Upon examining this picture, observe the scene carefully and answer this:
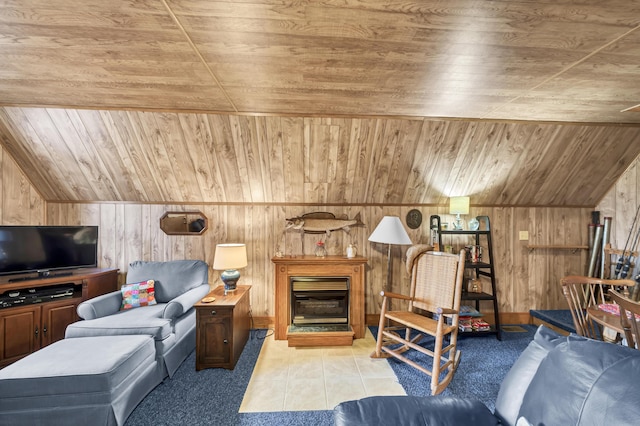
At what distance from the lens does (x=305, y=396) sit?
2.15m

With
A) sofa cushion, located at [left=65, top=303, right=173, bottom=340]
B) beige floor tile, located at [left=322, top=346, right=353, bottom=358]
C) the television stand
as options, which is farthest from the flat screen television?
beige floor tile, located at [left=322, top=346, right=353, bottom=358]

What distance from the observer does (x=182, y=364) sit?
259cm

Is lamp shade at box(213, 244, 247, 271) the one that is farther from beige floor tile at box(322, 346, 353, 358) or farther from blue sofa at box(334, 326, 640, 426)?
blue sofa at box(334, 326, 640, 426)

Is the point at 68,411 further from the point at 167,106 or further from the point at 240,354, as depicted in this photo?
the point at 167,106

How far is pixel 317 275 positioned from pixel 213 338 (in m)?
1.23

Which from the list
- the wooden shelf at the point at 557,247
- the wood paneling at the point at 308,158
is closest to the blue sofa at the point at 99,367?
the wood paneling at the point at 308,158

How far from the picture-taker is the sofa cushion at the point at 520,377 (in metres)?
1.21

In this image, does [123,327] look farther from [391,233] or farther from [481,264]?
[481,264]

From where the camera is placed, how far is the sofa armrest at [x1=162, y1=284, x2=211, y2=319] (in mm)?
2441

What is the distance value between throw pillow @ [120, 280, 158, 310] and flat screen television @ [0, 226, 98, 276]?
738mm

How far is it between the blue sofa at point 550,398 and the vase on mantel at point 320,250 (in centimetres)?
→ 213

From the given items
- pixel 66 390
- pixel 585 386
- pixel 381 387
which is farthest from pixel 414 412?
pixel 66 390

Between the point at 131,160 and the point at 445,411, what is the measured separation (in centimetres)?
351

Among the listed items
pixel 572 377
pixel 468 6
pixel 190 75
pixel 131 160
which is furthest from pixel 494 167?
pixel 131 160
